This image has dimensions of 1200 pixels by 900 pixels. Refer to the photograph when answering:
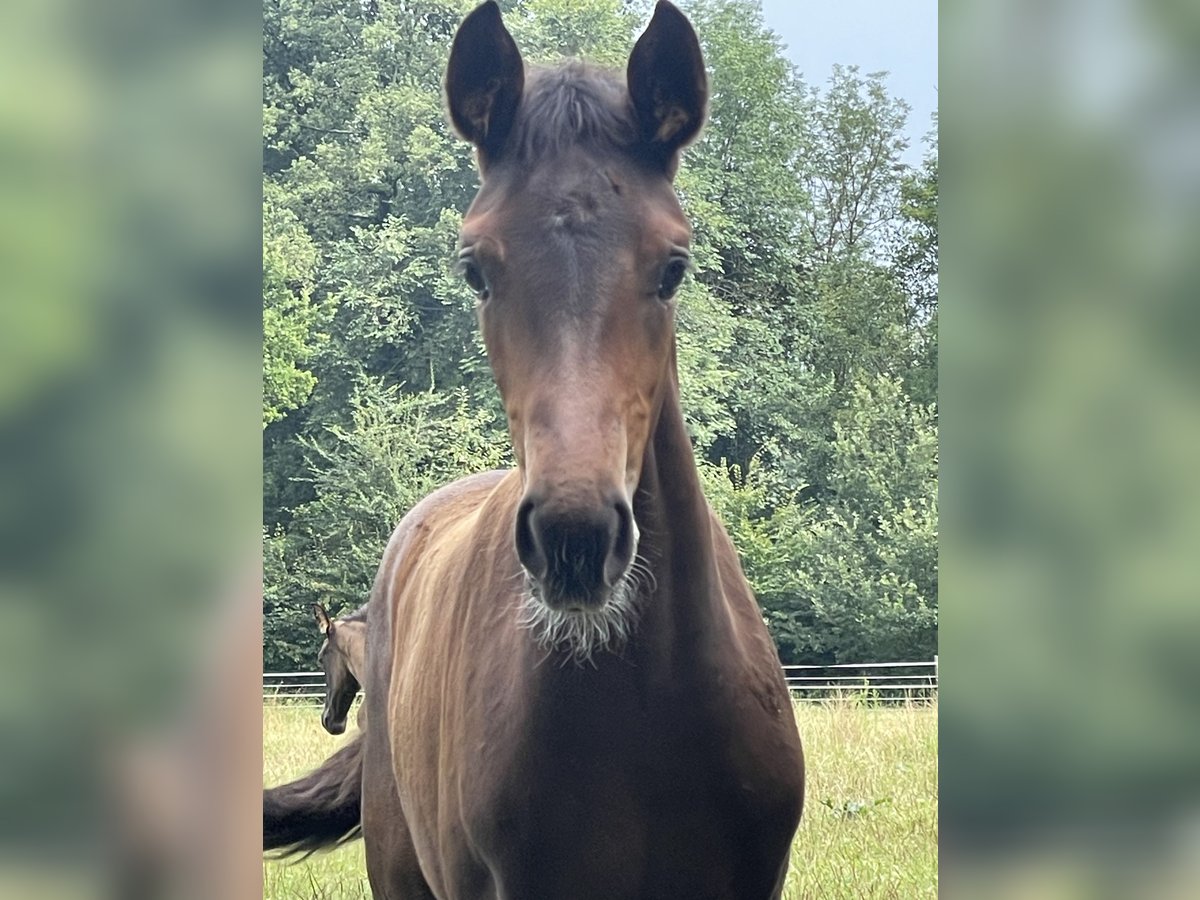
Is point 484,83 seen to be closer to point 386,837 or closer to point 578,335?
point 578,335

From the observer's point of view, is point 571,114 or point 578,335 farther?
point 571,114

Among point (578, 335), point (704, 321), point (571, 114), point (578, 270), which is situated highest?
point (571, 114)

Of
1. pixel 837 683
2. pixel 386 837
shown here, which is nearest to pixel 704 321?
pixel 837 683

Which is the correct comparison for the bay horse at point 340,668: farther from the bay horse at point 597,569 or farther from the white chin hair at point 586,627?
the white chin hair at point 586,627

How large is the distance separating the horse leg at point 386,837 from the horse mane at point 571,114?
2.53 m

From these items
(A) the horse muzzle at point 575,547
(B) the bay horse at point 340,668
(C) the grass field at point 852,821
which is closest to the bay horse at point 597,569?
(A) the horse muzzle at point 575,547

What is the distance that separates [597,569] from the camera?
177 centimetres

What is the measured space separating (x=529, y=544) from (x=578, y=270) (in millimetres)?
468

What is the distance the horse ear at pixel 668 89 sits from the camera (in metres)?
2.19
